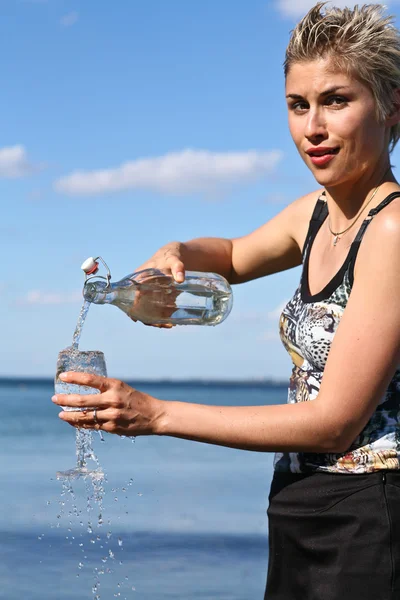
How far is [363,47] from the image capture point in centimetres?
222

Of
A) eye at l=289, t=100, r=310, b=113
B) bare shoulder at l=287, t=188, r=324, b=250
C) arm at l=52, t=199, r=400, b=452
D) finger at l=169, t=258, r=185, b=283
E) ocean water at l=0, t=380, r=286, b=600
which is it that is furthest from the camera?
ocean water at l=0, t=380, r=286, b=600

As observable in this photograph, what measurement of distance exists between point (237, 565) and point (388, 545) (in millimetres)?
4742

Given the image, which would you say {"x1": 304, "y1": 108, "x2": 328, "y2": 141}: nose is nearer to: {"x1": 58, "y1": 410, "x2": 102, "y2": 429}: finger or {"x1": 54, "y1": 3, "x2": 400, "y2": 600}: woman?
{"x1": 54, "y1": 3, "x2": 400, "y2": 600}: woman

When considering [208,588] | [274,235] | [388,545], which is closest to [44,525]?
[208,588]

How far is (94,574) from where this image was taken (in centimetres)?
641

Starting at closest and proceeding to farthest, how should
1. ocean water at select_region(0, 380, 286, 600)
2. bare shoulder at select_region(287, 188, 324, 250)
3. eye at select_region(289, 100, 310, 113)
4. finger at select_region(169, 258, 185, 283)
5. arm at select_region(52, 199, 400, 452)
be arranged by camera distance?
arm at select_region(52, 199, 400, 452) < eye at select_region(289, 100, 310, 113) < finger at select_region(169, 258, 185, 283) < bare shoulder at select_region(287, 188, 324, 250) < ocean water at select_region(0, 380, 286, 600)

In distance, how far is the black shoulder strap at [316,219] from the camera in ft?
8.43

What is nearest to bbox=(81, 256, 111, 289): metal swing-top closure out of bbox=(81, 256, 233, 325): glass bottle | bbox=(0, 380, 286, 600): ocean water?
bbox=(81, 256, 233, 325): glass bottle

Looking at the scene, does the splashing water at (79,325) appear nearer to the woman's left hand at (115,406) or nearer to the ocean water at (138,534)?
the woman's left hand at (115,406)

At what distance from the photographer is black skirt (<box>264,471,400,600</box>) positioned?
2.15 metres

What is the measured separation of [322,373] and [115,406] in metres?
0.52

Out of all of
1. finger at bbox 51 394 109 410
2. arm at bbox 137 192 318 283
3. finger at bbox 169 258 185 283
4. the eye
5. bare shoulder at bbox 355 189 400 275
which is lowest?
finger at bbox 51 394 109 410

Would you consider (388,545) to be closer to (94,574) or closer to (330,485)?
(330,485)

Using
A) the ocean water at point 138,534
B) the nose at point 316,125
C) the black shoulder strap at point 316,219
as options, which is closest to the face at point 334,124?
the nose at point 316,125
